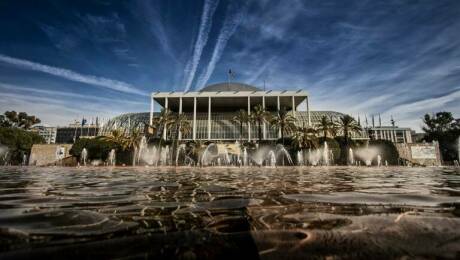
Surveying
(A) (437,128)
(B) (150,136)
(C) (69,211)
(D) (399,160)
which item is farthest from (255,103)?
(C) (69,211)

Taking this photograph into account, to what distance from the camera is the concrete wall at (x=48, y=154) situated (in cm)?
5538

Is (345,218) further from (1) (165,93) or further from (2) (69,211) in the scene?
(1) (165,93)

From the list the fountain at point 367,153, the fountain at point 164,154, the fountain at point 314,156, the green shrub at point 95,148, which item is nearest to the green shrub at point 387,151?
the fountain at point 367,153

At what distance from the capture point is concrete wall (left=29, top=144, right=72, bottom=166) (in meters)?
55.4

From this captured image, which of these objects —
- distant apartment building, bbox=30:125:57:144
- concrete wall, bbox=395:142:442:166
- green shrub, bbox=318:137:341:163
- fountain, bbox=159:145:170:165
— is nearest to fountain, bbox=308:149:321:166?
green shrub, bbox=318:137:341:163

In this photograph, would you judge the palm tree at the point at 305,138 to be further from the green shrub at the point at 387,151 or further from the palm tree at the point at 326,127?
the green shrub at the point at 387,151

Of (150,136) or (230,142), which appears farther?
(230,142)

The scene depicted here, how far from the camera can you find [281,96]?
207ft

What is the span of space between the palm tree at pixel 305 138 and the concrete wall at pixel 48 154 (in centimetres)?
4806

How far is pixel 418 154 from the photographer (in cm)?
5334

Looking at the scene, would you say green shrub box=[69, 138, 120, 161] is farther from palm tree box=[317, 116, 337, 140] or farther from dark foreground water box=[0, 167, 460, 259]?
dark foreground water box=[0, 167, 460, 259]

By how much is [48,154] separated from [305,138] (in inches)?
2157

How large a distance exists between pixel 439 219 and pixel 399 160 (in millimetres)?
57316

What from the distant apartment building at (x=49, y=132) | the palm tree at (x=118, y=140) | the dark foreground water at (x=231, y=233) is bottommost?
the dark foreground water at (x=231, y=233)
